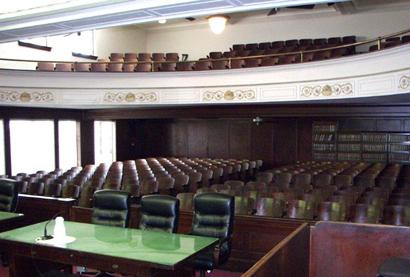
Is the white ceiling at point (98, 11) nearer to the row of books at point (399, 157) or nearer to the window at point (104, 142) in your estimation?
the window at point (104, 142)

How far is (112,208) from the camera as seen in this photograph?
4523 millimetres

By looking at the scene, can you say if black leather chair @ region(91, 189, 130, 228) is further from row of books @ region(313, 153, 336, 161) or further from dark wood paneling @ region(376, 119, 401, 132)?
dark wood paneling @ region(376, 119, 401, 132)

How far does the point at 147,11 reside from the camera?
4500mm

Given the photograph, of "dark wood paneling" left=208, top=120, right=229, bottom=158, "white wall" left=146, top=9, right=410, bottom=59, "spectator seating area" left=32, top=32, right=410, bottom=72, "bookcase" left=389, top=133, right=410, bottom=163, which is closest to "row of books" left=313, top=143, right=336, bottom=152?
"bookcase" left=389, top=133, right=410, bottom=163

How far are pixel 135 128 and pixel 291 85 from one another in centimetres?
710

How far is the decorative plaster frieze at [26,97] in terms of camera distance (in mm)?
9391

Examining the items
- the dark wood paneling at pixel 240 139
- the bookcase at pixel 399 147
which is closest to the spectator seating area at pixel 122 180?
the dark wood paneling at pixel 240 139

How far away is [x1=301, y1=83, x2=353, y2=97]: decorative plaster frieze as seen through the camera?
813 cm

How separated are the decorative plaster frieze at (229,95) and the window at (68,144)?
4723 millimetres

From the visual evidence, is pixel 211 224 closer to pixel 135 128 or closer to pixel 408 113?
pixel 408 113

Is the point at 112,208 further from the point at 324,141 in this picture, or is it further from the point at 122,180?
the point at 324,141

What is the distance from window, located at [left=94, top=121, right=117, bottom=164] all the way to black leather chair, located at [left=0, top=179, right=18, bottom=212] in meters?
7.65

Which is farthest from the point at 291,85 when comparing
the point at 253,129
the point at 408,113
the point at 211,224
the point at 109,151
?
the point at 109,151

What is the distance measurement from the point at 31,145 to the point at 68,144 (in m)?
1.25
